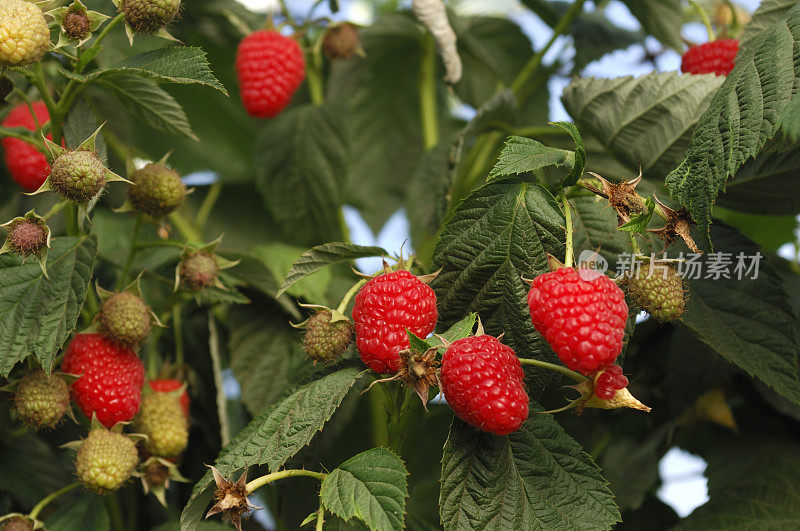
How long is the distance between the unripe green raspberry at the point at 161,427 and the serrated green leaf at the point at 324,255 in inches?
8.1

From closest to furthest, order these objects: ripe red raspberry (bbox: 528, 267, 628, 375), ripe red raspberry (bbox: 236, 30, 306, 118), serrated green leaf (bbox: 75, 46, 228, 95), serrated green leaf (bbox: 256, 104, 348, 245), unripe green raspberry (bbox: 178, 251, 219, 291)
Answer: ripe red raspberry (bbox: 528, 267, 628, 375), serrated green leaf (bbox: 75, 46, 228, 95), unripe green raspberry (bbox: 178, 251, 219, 291), ripe red raspberry (bbox: 236, 30, 306, 118), serrated green leaf (bbox: 256, 104, 348, 245)

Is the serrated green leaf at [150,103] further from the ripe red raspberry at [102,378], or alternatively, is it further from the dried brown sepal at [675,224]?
the dried brown sepal at [675,224]

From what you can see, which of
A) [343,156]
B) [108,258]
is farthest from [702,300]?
[108,258]

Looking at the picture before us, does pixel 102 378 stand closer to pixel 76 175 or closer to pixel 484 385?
pixel 76 175

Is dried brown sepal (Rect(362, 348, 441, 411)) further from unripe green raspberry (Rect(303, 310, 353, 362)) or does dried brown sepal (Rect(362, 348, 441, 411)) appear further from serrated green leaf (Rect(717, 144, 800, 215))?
serrated green leaf (Rect(717, 144, 800, 215))

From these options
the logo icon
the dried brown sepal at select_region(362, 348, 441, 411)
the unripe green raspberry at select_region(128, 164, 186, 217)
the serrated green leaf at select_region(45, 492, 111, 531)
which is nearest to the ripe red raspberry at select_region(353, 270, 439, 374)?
the dried brown sepal at select_region(362, 348, 441, 411)

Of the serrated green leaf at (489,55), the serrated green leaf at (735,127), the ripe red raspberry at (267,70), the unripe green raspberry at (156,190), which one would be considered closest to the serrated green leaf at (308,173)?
the ripe red raspberry at (267,70)

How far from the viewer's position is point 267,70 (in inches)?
38.5

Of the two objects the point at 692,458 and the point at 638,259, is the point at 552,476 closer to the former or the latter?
the point at 638,259

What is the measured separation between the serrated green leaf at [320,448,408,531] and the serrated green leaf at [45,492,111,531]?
325 mm

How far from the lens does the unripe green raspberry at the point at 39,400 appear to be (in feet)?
2.20

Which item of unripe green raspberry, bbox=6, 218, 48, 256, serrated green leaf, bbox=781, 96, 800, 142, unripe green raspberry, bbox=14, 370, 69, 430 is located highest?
serrated green leaf, bbox=781, 96, 800, 142

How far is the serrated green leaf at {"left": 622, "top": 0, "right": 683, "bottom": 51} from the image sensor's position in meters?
1.06

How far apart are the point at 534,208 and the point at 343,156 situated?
50 centimetres
